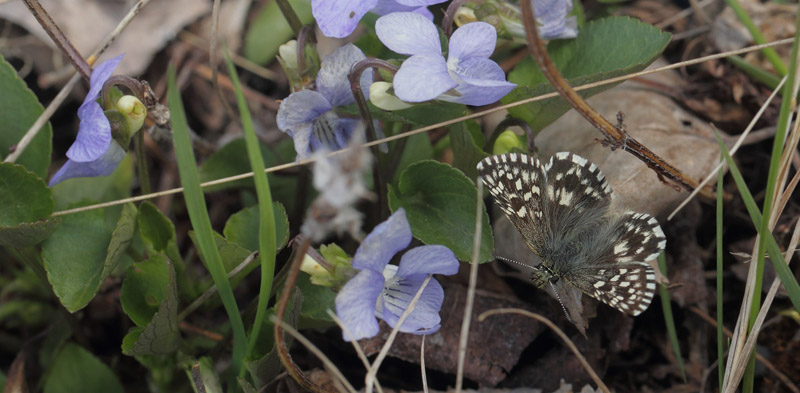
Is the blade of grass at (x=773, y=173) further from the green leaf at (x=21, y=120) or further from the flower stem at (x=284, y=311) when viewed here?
the green leaf at (x=21, y=120)

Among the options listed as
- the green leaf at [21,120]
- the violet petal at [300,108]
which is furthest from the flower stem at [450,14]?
the green leaf at [21,120]

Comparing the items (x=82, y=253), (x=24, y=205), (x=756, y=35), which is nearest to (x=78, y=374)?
(x=82, y=253)

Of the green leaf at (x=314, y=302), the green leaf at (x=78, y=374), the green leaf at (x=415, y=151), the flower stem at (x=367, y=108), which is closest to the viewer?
the flower stem at (x=367, y=108)

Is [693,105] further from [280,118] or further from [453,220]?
[280,118]

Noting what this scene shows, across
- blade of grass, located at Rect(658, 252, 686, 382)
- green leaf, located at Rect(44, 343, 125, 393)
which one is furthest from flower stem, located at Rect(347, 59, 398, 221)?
green leaf, located at Rect(44, 343, 125, 393)

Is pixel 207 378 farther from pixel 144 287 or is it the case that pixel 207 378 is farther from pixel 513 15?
pixel 513 15

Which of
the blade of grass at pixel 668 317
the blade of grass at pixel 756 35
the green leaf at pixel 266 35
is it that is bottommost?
the blade of grass at pixel 668 317
